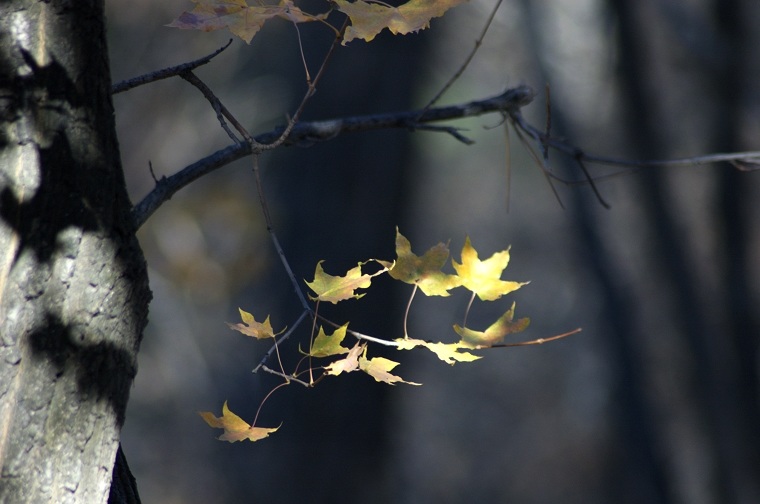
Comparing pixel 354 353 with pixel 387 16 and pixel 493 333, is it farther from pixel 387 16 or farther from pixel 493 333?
pixel 387 16

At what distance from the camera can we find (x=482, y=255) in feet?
45.9

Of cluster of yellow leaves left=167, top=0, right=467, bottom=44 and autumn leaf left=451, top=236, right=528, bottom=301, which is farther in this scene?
autumn leaf left=451, top=236, right=528, bottom=301

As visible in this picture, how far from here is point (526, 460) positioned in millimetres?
10789

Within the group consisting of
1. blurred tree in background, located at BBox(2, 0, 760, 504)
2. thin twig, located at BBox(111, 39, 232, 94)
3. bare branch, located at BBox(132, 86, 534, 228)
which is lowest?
blurred tree in background, located at BBox(2, 0, 760, 504)

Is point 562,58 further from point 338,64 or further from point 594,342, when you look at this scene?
point 338,64

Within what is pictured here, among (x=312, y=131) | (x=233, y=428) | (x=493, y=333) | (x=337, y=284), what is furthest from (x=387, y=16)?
(x=233, y=428)

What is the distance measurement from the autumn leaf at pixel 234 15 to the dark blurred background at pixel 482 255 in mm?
592

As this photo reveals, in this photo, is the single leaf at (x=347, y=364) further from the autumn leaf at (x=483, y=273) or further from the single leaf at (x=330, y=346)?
the autumn leaf at (x=483, y=273)

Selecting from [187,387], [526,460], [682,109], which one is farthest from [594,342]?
[187,387]

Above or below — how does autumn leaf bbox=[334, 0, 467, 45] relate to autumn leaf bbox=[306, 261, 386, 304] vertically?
above

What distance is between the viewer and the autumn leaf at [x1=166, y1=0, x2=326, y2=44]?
1.15 m

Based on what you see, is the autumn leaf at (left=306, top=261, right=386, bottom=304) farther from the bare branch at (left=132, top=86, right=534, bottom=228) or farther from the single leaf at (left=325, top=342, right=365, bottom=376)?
the bare branch at (left=132, top=86, right=534, bottom=228)

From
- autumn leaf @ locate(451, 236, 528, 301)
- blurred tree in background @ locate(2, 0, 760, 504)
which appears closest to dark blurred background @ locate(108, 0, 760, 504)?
blurred tree in background @ locate(2, 0, 760, 504)

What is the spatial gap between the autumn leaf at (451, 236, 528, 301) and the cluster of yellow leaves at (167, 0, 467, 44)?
37 cm
